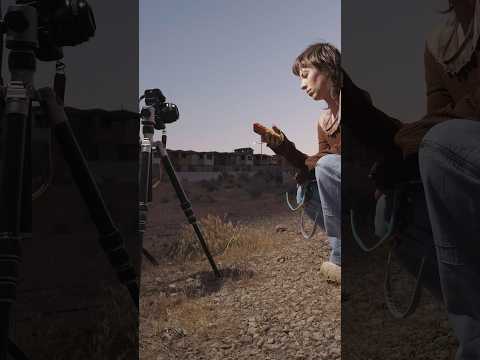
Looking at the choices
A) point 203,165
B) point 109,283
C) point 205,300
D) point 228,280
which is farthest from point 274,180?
point 109,283

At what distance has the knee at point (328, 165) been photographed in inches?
53.7

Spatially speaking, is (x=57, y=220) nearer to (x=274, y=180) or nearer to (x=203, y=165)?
(x=203, y=165)

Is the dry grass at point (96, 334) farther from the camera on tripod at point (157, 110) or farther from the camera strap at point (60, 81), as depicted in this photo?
the camera on tripod at point (157, 110)

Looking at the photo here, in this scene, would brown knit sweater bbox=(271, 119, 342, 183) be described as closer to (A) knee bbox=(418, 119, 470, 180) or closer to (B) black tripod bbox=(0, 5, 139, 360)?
(A) knee bbox=(418, 119, 470, 180)

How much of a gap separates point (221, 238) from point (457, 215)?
879 millimetres

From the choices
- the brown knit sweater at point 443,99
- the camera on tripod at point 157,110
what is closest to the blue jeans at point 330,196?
the brown knit sweater at point 443,99

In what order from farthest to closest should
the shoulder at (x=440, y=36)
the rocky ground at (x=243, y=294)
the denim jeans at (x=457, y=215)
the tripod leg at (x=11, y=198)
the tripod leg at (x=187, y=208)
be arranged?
the tripod leg at (x=187, y=208)
the rocky ground at (x=243, y=294)
the shoulder at (x=440, y=36)
the denim jeans at (x=457, y=215)
the tripod leg at (x=11, y=198)

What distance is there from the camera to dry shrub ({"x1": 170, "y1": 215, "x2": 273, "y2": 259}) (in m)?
1.46

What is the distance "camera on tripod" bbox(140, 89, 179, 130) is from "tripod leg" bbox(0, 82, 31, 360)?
1.90 feet

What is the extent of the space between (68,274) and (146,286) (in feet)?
1.47

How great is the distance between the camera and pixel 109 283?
1000mm

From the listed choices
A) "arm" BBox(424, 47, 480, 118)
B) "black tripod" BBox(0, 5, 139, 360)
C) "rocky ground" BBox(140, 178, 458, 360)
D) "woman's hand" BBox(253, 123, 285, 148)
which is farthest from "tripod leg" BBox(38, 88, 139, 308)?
"arm" BBox(424, 47, 480, 118)

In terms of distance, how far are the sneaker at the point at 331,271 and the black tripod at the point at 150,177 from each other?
1.34ft

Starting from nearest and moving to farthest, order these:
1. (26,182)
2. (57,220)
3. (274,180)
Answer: (26,182) < (57,220) < (274,180)
